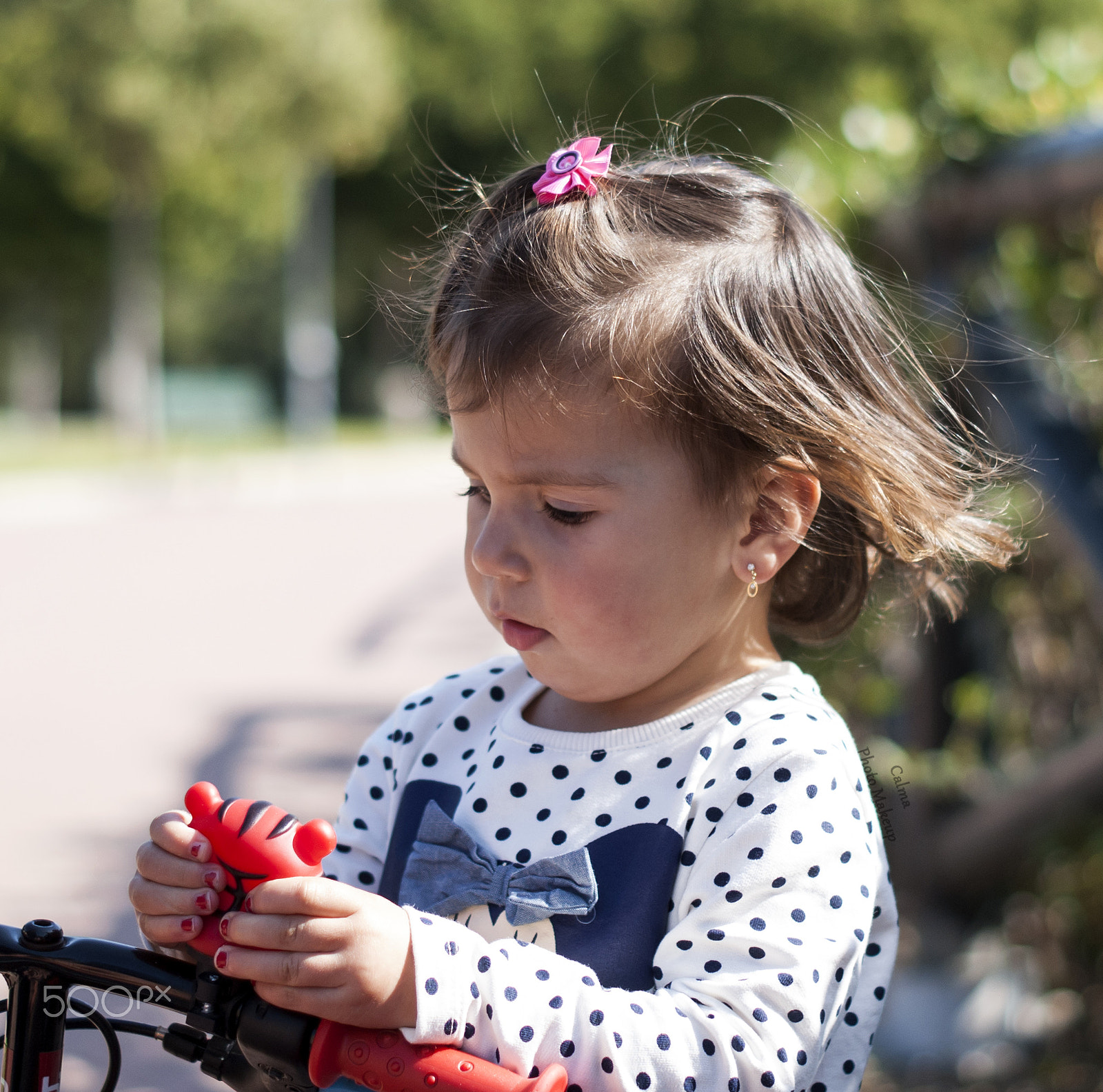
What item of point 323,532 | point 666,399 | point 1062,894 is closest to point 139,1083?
point 666,399

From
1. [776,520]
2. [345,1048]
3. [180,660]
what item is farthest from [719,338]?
[180,660]

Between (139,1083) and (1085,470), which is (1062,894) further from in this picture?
(139,1083)

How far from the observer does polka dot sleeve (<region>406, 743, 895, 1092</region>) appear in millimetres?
1100

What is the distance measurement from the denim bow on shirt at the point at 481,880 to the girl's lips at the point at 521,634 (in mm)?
201

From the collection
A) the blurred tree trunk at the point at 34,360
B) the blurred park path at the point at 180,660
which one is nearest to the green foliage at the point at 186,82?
the blurred park path at the point at 180,660

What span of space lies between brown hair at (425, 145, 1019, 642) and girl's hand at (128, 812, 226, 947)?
1.68ft

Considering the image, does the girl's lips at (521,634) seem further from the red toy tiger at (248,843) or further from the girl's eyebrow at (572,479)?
the red toy tiger at (248,843)

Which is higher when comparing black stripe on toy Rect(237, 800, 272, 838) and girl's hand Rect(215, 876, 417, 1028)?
black stripe on toy Rect(237, 800, 272, 838)

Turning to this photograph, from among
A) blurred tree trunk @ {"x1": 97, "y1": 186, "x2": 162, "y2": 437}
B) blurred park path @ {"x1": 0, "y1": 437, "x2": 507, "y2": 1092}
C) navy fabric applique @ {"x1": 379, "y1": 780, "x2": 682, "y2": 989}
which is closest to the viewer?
navy fabric applique @ {"x1": 379, "y1": 780, "x2": 682, "y2": 989}

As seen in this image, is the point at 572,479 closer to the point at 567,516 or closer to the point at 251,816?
the point at 567,516

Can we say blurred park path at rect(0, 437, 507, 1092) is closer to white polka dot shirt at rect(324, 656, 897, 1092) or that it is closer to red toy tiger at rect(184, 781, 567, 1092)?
white polka dot shirt at rect(324, 656, 897, 1092)

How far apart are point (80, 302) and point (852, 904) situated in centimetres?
3155

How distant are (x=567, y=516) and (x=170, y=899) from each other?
1.68ft

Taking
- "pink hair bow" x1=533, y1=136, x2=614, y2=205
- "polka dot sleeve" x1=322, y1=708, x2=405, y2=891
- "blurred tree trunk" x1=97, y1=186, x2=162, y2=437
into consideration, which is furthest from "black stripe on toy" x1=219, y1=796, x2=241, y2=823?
"blurred tree trunk" x1=97, y1=186, x2=162, y2=437
